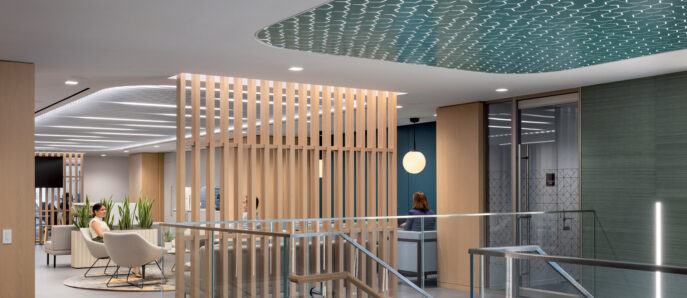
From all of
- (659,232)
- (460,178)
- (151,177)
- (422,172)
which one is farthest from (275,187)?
(151,177)

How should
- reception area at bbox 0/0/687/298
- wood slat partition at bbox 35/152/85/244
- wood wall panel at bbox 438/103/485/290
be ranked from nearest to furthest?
reception area at bbox 0/0/687/298 < wood wall panel at bbox 438/103/485/290 < wood slat partition at bbox 35/152/85/244

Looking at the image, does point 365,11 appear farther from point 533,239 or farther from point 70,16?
point 533,239

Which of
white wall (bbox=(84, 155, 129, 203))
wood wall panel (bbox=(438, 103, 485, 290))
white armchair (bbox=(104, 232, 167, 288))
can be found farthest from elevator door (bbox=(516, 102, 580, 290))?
white wall (bbox=(84, 155, 129, 203))

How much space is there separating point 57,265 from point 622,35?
9.28m

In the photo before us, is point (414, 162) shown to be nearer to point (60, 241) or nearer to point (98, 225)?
point (98, 225)

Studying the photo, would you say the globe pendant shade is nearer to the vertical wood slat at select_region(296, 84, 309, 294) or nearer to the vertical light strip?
the vertical wood slat at select_region(296, 84, 309, 294)

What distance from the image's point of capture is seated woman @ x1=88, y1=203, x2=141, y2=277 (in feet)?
31.3

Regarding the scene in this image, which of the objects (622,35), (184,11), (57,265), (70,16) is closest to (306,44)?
(184,11)

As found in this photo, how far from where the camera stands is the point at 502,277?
19.2ft

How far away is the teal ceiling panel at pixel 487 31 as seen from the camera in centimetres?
398

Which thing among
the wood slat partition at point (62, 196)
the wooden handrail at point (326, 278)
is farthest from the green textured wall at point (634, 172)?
the wood slat partition at point (62, 196)

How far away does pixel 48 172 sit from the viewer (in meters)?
17.7

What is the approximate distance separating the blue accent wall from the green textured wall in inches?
180

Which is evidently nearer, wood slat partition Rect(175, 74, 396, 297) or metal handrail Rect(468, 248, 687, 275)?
metal handrail Rect(468, 248, 687, 275)
